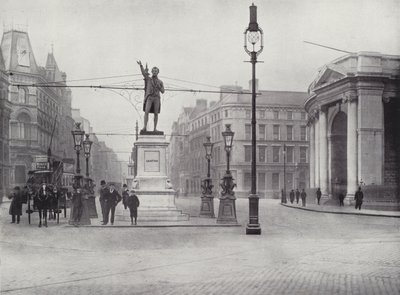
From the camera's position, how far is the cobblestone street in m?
7.80

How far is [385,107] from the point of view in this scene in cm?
4038

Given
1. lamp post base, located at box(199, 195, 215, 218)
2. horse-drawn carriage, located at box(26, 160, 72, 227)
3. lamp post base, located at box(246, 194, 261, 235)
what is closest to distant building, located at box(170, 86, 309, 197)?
horse-drawn carriage, located at box(26, 160, 72, 227)

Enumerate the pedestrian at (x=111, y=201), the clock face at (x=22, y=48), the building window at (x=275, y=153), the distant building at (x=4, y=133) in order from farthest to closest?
the building window at (x=275, y=153) < the distant building at (x=4, y=133) < the pedestrian at (x=111, y=201) < the clock face at (x=22, y=48)

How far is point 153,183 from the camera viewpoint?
68.3 ft

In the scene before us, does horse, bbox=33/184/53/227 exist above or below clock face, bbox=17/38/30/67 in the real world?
below

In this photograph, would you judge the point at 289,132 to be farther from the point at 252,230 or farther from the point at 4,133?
the point at 252,230

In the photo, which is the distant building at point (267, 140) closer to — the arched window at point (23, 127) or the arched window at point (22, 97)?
the arched window at point (23, 127)

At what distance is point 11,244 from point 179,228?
5873mm

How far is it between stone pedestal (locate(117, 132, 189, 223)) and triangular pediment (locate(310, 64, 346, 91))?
2273 cm

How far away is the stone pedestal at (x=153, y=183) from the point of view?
20.6 m

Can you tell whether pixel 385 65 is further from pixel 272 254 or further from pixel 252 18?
pixel 272 254

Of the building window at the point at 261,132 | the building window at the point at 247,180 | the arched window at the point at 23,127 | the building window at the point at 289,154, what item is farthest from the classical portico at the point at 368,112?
the arched window at the point at 23,127

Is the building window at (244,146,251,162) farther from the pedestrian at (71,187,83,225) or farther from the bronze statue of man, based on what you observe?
the pedestrian at (71,187,83,225)

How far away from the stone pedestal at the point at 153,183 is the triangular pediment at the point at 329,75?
2273cm
